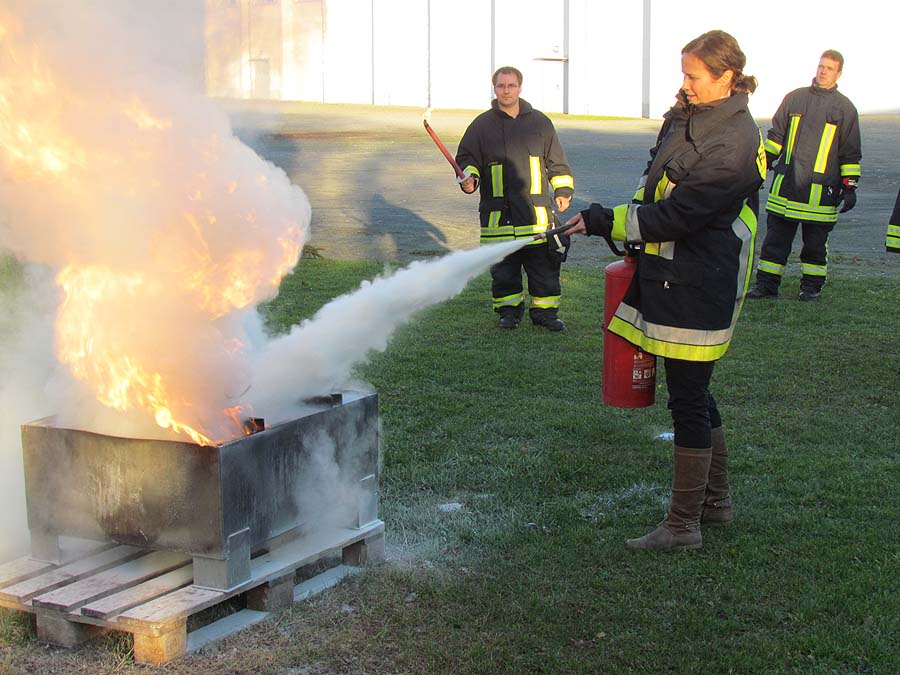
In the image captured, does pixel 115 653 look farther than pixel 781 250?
No

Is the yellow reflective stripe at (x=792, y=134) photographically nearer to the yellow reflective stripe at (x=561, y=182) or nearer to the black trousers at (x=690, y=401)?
the yellow reflective stripe at (x=561, y=182)

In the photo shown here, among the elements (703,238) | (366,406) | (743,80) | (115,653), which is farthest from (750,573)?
(115,653)

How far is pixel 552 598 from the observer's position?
3.85 meters

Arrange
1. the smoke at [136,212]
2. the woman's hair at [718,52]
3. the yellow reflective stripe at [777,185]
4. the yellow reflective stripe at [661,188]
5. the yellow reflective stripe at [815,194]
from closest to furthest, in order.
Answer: the smoke at [136,212]
the woman's hair at [718,52]
the yellow reflective stripe at [661,188]
the yellow reflective stripe at [815,194]
the yellow reflective stripe at [777,185]

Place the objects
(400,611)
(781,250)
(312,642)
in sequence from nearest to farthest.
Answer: (312,642)
(400,611)
(781,250)

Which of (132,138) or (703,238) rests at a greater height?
(132,138)

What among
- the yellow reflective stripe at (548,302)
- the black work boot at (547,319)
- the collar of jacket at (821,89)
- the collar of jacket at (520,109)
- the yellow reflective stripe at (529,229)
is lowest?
the black work boot at (547,319)

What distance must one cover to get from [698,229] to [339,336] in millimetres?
1460

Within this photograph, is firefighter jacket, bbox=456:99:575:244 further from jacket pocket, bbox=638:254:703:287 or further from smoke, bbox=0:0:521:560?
smoke, bbox=0:0:521:560

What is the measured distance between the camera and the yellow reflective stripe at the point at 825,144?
9.36 m

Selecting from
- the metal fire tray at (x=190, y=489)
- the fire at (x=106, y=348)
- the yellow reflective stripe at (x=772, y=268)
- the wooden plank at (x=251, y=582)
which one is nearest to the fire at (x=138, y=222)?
the fire at (x=106, y=348)

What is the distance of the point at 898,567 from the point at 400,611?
1.96 m

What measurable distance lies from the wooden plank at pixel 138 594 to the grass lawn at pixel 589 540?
16 cm

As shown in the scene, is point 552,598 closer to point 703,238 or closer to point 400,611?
point 400,611
